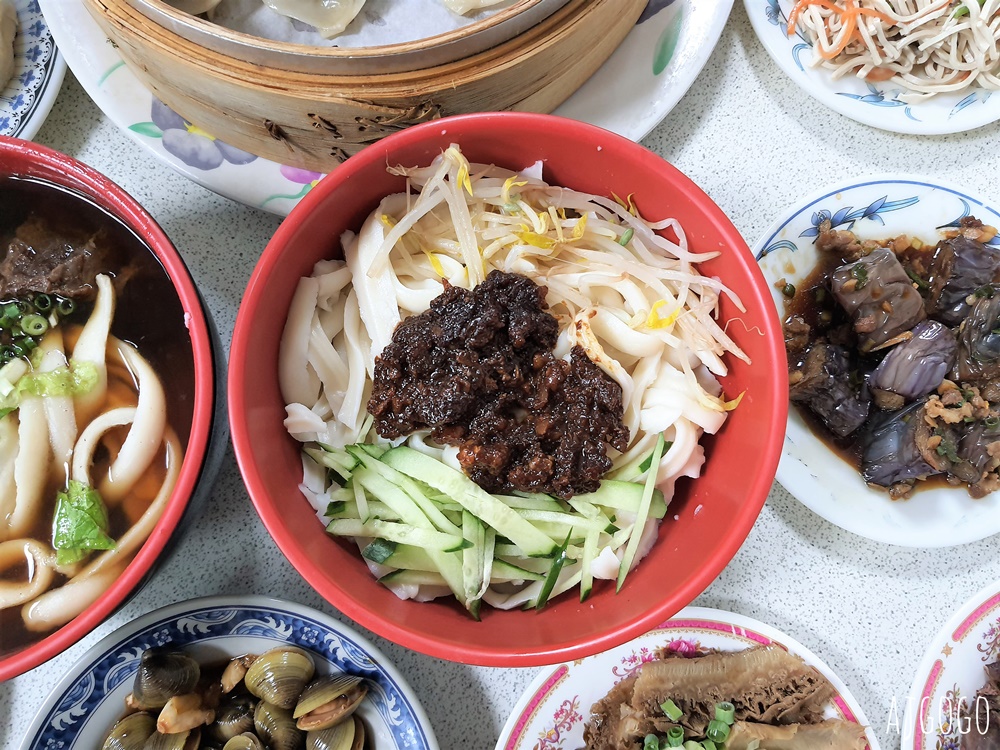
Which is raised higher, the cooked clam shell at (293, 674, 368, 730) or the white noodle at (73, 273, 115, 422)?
the white noodle at (73, 273, 115, 422)

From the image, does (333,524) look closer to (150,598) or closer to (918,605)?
(150,598)

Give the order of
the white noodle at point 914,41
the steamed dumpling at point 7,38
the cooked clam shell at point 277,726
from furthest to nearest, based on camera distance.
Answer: the white noodle at point 914,41 → the steamed dumpling at point 7,38 → the cooked clam shell at point 277,726

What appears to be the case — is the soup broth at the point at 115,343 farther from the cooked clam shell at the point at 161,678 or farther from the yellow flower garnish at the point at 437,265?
the yellow flower garnish at the point at 437,265

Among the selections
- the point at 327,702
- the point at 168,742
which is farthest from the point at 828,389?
the point at 168,742

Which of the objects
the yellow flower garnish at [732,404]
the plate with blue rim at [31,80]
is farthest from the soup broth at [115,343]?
the yellow flower garnish at [732,404]

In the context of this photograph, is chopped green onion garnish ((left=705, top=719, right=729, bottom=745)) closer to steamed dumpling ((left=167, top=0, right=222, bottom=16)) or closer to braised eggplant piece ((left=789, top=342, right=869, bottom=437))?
braised eggplant piece ((left=789, top=342, right=869, bottom=437))

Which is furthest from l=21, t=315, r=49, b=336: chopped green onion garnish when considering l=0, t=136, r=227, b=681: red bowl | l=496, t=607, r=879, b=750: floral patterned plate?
l=496, t=607, r=879, b=750: floral patterned plate
